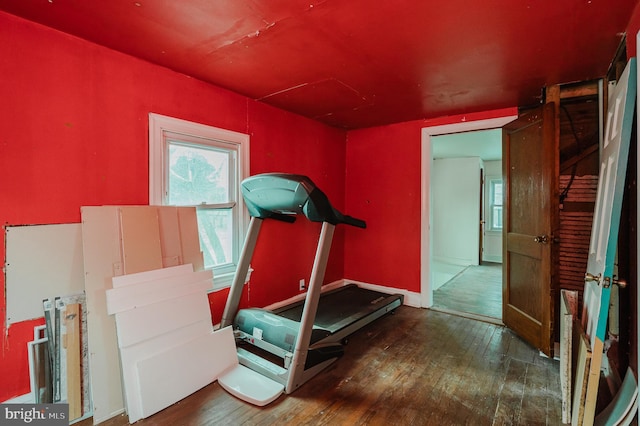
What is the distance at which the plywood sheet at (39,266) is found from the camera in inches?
65.9

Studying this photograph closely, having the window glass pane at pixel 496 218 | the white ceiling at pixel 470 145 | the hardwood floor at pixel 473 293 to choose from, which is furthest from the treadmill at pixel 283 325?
the window glass pane at pixel 496 218

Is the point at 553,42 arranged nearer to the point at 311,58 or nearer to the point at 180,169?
the point at 311,58

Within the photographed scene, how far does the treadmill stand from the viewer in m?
2.08

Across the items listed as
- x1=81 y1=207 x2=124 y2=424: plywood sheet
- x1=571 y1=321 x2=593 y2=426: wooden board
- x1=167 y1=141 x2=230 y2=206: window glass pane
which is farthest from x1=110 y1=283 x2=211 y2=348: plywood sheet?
x1=571 y1=321 x2=593 y2=426: wooden board

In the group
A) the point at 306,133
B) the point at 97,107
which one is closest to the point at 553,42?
the point at 306,133

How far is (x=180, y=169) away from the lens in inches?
99.0

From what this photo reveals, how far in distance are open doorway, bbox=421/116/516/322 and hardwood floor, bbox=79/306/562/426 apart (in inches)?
37.7

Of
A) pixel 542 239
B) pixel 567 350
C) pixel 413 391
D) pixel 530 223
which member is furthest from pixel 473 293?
pixel 413 391

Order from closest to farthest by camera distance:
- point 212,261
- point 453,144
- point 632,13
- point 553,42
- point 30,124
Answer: point 632,13, point 30,124, point 553,42, point 212,261, point 453,144

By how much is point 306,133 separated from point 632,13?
2781 mm

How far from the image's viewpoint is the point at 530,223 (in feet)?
8.71

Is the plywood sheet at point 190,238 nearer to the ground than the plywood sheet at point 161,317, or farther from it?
farther from it

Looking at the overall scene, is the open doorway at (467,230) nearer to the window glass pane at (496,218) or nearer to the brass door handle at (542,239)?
the window glass pane at (496,218)

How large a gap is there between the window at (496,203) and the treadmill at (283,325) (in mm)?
5465
